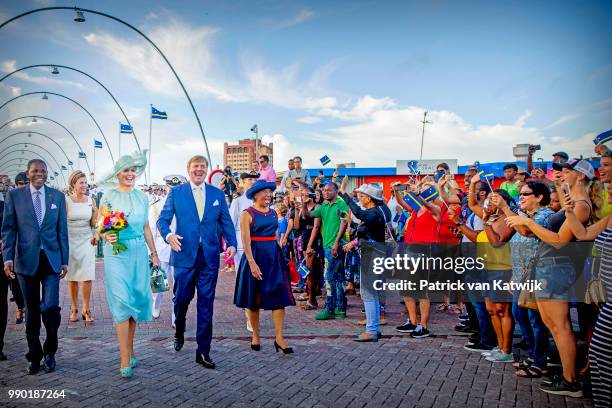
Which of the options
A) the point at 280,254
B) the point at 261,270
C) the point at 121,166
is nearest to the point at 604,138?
the point at 280,254

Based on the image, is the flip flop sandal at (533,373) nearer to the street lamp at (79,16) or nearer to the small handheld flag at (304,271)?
the small handheld flag at (304,271)

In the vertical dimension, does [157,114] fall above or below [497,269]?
above

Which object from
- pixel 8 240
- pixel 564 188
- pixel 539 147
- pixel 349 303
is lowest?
pixel 349 303

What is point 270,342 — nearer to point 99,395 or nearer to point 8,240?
point 99,395

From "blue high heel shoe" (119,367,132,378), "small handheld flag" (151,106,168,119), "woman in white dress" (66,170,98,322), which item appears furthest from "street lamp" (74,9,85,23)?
"blue high heel shoe" (119,367,132,378)

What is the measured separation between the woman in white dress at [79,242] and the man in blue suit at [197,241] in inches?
101

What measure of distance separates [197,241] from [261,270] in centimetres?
87

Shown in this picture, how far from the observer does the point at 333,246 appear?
7121 mm

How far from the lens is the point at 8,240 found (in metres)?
5.05

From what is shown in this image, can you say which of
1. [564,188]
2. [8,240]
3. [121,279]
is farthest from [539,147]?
[8,240]

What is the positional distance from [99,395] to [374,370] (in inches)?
107

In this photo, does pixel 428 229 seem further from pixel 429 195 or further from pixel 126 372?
pixel 126 372

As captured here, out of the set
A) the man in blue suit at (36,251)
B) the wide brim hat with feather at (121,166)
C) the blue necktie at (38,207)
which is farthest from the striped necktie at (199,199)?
the blue necktie at (38,207)

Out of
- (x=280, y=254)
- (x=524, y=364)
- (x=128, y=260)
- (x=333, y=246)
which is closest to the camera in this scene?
(x=524, y=364)
